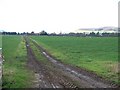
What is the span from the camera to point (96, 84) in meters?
→ 19.5

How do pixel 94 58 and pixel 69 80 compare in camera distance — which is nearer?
pixel 69 80

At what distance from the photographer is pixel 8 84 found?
2000cm

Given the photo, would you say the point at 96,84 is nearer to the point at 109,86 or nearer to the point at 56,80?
the point at 109,86

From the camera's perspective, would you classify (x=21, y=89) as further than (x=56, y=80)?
No

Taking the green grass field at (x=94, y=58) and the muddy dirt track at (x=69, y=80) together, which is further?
the green grass field at (x=94, y=58)

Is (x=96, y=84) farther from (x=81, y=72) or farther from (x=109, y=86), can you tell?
(x=81, y=72)

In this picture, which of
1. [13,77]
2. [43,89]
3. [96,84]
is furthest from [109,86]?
[13,77]

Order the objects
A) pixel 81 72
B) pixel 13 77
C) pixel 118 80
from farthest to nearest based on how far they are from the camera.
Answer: pixel 81 72 → pixel 13 77 → pixel 118 80

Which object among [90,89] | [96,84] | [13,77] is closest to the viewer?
[90,89]

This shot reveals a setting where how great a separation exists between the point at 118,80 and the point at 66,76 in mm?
3847

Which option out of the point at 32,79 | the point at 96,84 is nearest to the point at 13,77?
the point at 32,79

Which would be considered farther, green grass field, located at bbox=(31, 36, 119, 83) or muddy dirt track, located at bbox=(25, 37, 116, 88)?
green grass field, located at bbox=(31, 36, 119, 83)

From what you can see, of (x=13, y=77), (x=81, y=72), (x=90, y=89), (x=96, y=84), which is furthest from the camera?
(x=81, y=72)

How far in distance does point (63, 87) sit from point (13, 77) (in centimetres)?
Result: 573
